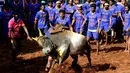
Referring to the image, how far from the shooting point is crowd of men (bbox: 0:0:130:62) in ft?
40.4

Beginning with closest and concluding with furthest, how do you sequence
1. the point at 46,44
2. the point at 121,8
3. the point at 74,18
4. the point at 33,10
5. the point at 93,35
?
the point at 46,44
the point at 93,35
the point at 74,18
the point at 121,8
the point at 33,10

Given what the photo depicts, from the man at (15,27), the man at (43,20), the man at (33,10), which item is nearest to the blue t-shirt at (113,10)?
the man at (43,20)

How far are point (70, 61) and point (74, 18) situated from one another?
2.13 metres

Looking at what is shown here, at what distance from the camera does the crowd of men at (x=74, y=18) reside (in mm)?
12306

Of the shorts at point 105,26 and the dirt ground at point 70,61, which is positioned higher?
the shorts at point 105,26

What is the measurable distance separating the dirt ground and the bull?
988mm

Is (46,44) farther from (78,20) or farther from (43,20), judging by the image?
(78,20)

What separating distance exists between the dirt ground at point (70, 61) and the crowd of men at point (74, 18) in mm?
584

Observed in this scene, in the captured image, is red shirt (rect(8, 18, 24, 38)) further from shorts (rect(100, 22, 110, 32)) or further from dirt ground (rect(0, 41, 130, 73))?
shorts (rect(100, 22, 110, 32))

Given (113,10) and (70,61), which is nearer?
(70,61)

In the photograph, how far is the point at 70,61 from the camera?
12.2m

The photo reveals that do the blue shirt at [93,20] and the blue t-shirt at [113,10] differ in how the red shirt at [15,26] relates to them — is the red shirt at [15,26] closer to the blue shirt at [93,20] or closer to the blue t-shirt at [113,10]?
the blue shirt at [93,20]

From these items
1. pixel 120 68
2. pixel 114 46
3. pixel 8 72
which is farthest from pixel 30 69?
pixel 114 46

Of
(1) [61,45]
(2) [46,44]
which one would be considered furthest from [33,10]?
(2) [46,44]
